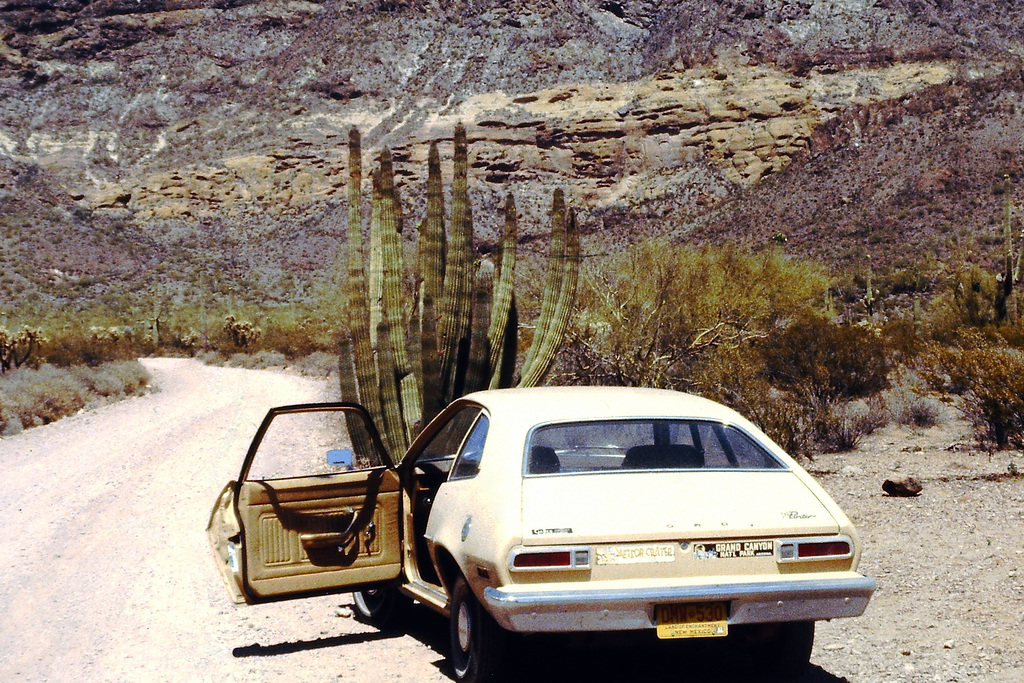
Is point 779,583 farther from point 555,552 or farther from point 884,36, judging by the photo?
point 884,36

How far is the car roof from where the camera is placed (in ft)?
17.1

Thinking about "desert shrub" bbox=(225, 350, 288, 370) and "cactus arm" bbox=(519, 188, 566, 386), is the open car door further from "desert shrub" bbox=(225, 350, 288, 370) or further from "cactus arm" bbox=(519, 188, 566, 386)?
"desert shrub" bbox=(225, 350, 288, 370)

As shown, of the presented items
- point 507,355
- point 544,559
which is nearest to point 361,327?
point 507,355

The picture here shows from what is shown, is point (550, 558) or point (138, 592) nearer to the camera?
point (550, 558)

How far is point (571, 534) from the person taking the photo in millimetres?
4539

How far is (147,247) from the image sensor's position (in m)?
70.0

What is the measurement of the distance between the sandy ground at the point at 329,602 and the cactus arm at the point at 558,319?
10.1ft

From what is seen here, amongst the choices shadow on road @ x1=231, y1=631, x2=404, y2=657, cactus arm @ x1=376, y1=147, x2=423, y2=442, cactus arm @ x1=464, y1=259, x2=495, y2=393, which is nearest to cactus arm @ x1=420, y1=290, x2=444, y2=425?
cactus arm @ x1=376, y1=147, x2=423, y2=442

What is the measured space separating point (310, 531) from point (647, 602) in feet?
7.31

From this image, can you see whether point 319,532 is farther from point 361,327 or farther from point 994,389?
point 994,389

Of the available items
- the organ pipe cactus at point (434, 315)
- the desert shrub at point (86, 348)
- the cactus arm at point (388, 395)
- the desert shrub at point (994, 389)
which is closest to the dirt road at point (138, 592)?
the cactus arm at point (388, 395)

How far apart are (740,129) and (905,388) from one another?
62775 millimetres

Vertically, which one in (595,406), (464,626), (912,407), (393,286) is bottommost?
(912,407)

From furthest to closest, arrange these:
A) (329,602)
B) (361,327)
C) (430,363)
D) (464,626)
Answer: (430,363)
(361,327)
(329,602)
(464,626)
